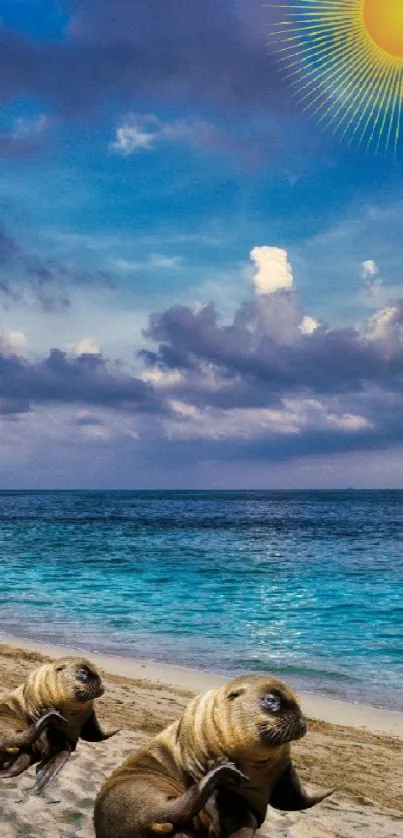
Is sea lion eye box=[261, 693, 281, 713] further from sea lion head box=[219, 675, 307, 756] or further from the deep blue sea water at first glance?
the deep blue sea water

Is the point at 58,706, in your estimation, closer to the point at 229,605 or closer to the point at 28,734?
the point at 28,734

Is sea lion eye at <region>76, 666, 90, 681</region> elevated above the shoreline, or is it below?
above

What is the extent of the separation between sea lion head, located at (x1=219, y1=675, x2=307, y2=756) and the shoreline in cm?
805

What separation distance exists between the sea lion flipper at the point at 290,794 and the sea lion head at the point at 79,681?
1.72 meters

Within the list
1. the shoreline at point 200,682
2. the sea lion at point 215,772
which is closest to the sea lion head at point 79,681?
the sea lion at point 215,772

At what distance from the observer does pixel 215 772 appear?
15.0 feet

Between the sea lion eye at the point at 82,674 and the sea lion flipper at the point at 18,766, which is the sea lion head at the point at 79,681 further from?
the sea lion flipper at the point at 18,766

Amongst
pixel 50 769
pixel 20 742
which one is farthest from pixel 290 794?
pixel 20 742

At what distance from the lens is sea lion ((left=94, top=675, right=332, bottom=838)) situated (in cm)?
464

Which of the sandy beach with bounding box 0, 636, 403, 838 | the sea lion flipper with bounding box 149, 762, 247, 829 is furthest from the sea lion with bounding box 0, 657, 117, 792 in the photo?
the sea lion flipper with bounding box 149, 762, 247, 829

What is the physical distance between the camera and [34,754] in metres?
6.47

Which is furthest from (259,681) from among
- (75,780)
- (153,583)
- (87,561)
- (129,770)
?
(87,561)

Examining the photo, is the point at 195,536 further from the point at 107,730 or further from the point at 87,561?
the point at 107,730

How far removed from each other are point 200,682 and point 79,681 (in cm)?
904
